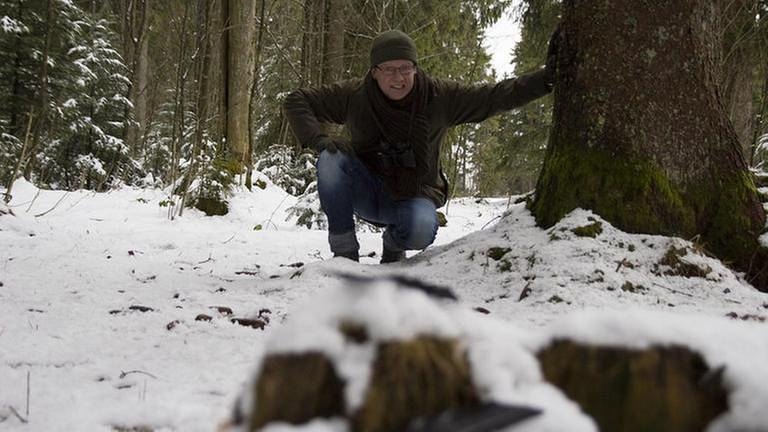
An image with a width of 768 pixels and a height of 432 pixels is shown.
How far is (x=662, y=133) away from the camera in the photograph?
254cm

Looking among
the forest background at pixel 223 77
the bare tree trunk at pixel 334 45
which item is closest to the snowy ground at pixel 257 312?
the forest background at pixel 223 77

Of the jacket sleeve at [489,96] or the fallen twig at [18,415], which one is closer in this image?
the fallen twig at [18,415]

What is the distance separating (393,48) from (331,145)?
739 millimetres

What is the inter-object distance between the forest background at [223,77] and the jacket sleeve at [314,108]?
237 centimetres

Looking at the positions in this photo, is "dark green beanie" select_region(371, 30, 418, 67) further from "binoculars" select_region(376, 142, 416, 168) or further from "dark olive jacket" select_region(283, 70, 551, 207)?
"binoculars" select_region(376, 142, 416, 168)

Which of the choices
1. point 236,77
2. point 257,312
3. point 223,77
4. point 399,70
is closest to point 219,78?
point 223,77

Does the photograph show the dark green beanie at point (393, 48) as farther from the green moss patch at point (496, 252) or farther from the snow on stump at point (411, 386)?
the snow on stump at point (411, 386)

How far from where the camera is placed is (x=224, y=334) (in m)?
2.21

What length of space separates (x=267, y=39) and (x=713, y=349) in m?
15.8

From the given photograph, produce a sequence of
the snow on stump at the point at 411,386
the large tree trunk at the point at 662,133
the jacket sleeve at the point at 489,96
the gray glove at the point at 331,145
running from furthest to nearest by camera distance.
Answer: the gray glove at the point at 331,145 → the jacket sleeve at the point at 489,96 → the large tree trunk at the point at 662,133 → the snow on stump at the point at 411,386

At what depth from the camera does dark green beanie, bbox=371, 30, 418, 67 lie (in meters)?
3.21

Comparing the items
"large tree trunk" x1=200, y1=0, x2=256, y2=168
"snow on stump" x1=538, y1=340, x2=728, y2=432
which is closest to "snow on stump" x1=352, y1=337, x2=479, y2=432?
"snow on stump" x1=538, y1=340, x2=728, y2=432

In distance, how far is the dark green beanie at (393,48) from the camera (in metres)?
3.21

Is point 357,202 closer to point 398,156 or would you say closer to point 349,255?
point 349,255
